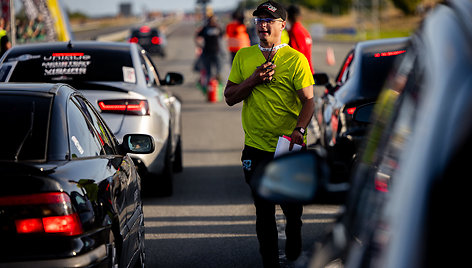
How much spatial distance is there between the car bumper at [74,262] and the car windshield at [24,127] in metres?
0.52

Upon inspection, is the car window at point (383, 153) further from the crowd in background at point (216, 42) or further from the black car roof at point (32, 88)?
the crowd in background at point (216, 42)

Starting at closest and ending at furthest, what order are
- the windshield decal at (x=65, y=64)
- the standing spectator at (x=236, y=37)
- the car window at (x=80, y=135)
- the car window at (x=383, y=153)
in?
the car window at (x=383, y=153), the car window at (x=80, y=135), the windshield decal at (x=65, y=64), the standing spectator at (x=236, y=37)

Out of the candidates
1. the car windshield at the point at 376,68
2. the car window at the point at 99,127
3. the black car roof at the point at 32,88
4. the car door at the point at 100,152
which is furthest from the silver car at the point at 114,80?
the black car roof at the point at 32,88

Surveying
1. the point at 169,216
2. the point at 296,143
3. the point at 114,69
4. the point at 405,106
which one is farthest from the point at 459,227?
the point at 114,69

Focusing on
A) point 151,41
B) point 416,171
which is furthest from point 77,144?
point 151,41

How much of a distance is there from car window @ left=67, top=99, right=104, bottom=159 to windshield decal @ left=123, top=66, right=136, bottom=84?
4.22 metres

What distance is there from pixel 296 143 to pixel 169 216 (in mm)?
2958

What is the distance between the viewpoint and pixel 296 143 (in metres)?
5.75

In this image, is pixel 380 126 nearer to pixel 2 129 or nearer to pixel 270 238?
pixel 2 129

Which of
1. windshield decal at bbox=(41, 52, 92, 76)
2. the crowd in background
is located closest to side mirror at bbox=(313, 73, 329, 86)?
windshield decal at bbox=(41, 52, 92, 76)

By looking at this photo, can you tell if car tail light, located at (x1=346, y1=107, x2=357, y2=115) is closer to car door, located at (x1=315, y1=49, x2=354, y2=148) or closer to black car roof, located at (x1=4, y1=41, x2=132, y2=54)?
car door, located at (x1=315, y1=49, x2=354, y2=148)

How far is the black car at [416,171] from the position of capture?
169 centimetres

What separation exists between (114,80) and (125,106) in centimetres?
52

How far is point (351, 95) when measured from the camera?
8.53 m
